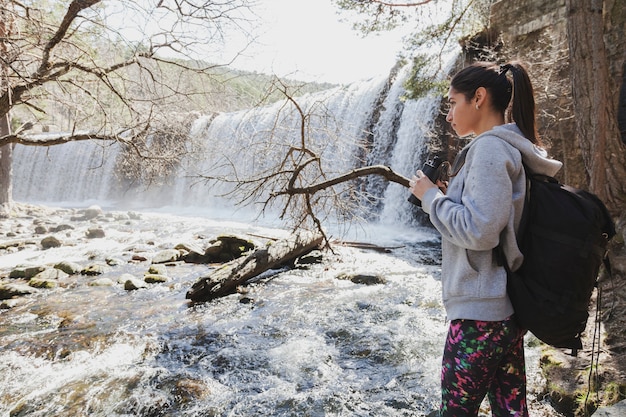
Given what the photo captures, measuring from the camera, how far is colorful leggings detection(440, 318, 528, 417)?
1.24 meters

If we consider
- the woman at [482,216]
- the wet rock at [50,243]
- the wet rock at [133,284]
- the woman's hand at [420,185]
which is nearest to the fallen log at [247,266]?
the wet rock at [133,284]

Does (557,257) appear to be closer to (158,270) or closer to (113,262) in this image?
(158,270)

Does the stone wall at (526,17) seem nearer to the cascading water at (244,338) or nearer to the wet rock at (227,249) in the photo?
the cascading water at (244,338)

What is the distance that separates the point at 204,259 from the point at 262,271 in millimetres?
1840

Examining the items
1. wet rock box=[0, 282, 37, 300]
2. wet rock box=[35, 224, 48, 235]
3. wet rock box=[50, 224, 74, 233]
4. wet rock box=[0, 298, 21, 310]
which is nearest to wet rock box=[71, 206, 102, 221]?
wet rock box=[50, 224, 74, 233]

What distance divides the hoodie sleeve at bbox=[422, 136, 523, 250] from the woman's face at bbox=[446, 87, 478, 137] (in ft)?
0.57

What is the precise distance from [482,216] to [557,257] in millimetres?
235

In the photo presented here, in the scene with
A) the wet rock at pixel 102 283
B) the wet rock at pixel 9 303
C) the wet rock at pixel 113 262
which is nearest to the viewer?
the wet rock at pixel 9 303

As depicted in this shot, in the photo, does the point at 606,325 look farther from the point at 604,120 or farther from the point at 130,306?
the point at 130,306

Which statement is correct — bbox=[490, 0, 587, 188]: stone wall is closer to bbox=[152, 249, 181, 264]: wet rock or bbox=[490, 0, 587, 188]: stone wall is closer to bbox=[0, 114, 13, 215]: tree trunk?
bbox=[152, 249, 181, 264]: wet rock

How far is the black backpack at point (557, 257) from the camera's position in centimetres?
111

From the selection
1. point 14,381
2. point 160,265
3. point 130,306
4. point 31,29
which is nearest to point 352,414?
point 14,381

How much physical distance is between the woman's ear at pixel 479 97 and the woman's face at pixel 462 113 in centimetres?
1

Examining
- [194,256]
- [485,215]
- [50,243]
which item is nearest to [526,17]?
[194,256]
